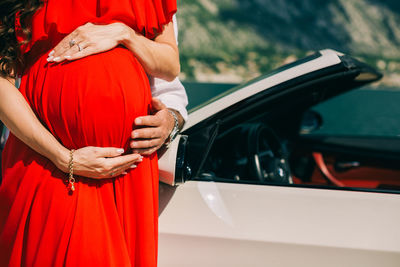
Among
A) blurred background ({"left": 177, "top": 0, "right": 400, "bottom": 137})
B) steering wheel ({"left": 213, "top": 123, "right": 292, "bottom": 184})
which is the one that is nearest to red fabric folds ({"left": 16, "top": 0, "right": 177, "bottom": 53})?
steering wheel ({"left": 213, "top": 123, "right": 292, "bottom": 184})

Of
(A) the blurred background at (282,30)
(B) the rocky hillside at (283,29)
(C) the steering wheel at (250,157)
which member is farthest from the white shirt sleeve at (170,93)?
(B) the rocky hillside at (283,29)

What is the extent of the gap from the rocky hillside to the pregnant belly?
61182mm

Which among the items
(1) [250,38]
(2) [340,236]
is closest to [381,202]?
(2) [340,236]

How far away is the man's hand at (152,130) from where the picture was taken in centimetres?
143

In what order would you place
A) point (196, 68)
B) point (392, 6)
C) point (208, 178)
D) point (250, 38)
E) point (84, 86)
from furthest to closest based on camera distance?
point (392, 6) → point (250, 38) → point (196, 68) → point (208, 178) → point (84, 86)

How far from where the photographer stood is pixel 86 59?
4.52ft

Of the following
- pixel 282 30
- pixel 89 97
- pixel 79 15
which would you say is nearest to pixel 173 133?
pixel 89 97

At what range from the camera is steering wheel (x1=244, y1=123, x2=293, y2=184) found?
2166mm

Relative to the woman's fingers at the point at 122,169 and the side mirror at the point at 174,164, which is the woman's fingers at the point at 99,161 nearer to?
the woman's fingers at the point at 122,169

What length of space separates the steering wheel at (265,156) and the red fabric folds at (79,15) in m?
0.95

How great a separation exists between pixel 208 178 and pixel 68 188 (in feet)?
2.08

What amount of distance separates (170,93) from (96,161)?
1.49ft

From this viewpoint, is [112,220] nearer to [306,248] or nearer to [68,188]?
[68,188]

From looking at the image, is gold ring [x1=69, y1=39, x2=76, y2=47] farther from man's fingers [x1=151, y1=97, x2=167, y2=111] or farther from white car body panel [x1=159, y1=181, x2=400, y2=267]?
white car body panel [x1=159, y1=181, x2=400, y2=267]
